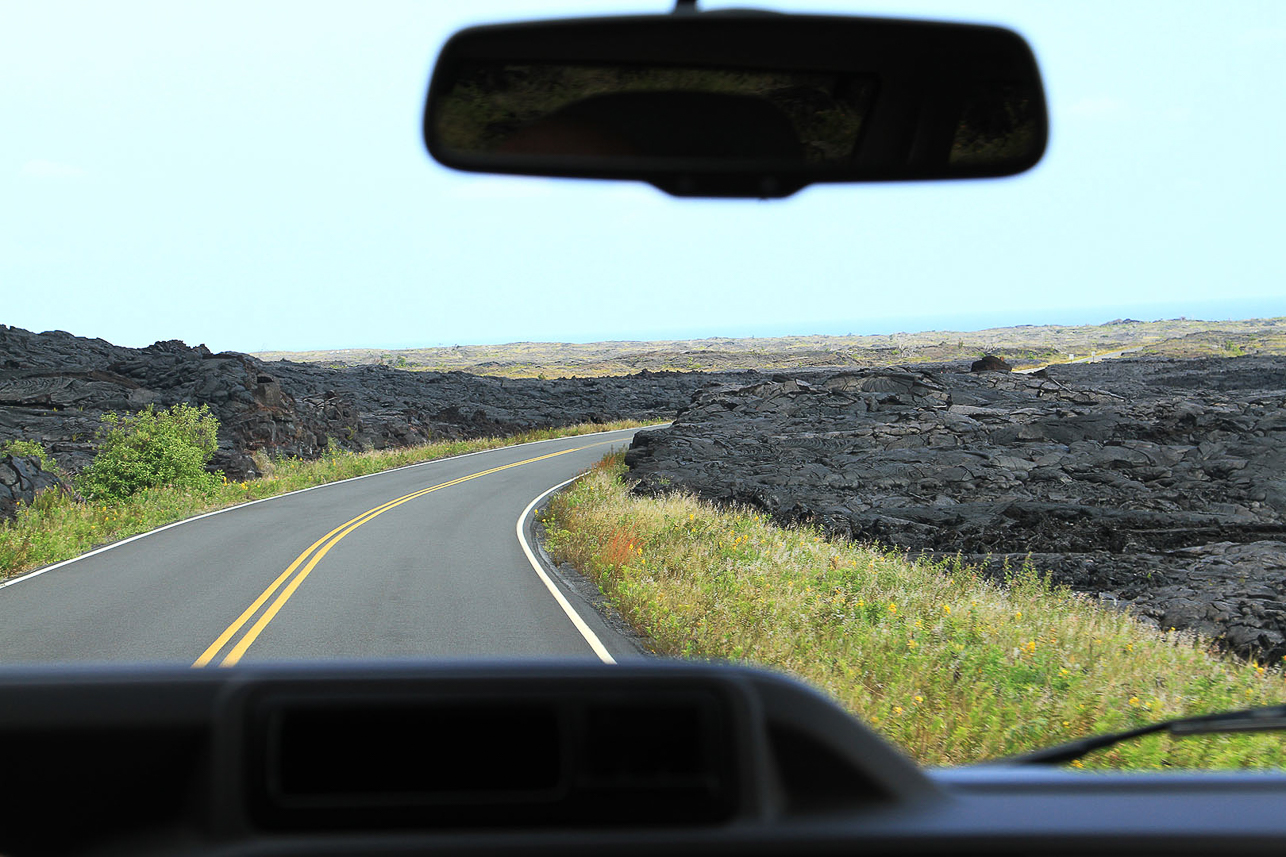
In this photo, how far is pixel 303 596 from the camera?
1304cm

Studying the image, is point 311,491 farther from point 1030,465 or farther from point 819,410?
point 1030,465

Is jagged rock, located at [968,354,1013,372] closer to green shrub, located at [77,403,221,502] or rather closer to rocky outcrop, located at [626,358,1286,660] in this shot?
rocky outcrop, located at [626,358,1286,660]

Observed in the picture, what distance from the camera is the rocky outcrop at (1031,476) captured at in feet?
48.5

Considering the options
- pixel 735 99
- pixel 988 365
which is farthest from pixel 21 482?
pixel 988 365

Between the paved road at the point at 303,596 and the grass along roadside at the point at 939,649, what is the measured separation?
1.45m

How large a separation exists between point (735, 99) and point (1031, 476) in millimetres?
23532

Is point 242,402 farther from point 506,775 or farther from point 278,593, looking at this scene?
point 506,775

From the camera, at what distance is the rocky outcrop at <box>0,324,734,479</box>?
35094 mm

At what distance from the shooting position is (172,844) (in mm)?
1594

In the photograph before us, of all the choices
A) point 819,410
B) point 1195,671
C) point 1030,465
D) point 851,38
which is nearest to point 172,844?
point 851,38

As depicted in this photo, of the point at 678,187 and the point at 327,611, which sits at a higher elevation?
the point at 678,187

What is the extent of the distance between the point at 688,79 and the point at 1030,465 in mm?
24529

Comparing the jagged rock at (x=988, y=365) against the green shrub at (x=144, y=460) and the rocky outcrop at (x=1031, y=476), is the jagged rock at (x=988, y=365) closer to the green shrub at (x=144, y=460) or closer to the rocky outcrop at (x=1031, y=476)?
the rocky outcrop at (x=1031, y=476)

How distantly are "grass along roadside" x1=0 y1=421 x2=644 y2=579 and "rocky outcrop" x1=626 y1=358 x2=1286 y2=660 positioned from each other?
37.3 feet
